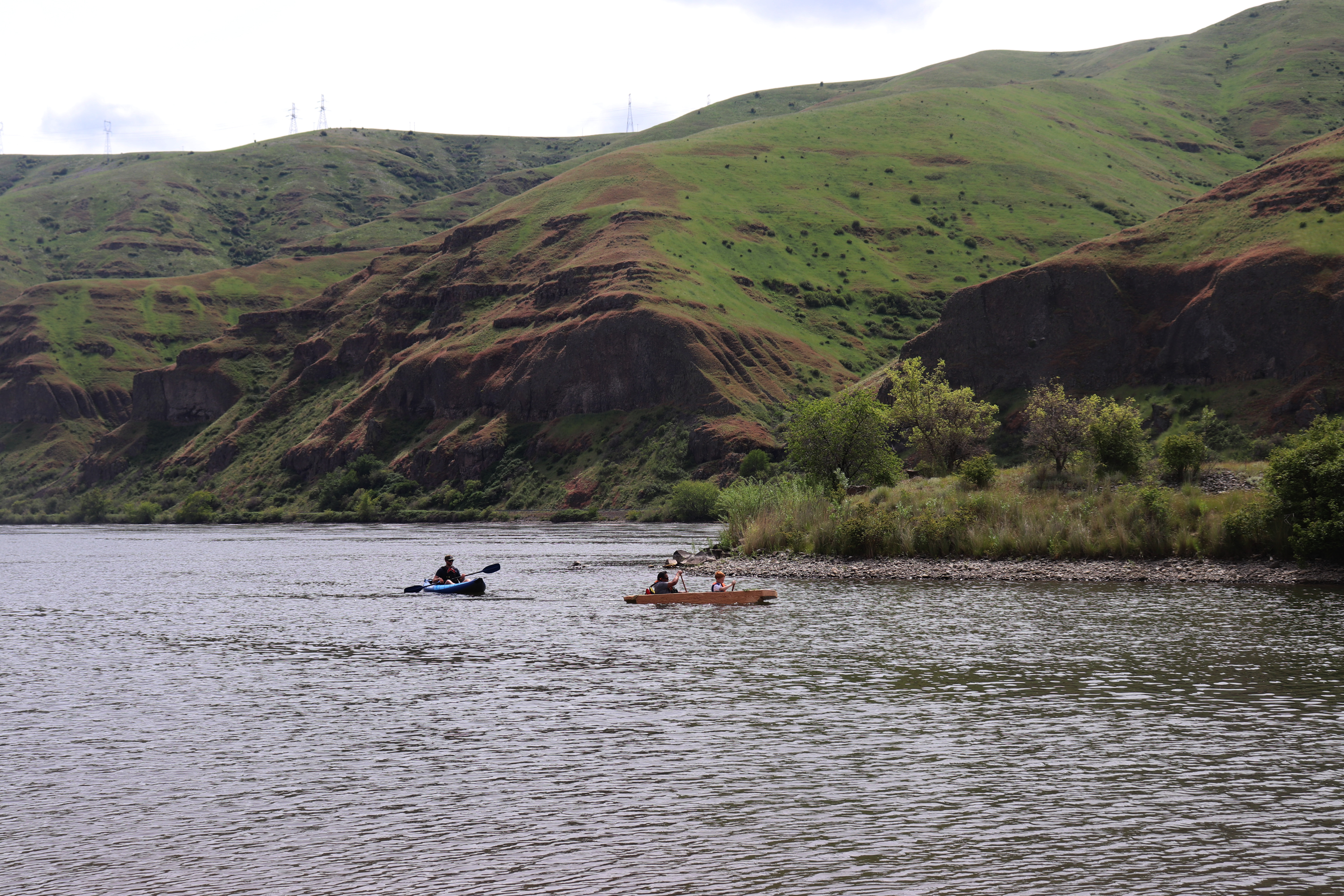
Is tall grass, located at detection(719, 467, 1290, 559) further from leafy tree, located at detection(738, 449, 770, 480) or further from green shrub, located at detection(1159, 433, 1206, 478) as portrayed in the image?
leafy tree, located at detection(738, 449, 770, 480)

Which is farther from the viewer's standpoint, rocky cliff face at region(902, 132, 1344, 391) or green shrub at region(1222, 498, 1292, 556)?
rocky cliff face at region(902, 132, 1344, 391)

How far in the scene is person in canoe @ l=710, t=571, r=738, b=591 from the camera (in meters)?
57.8

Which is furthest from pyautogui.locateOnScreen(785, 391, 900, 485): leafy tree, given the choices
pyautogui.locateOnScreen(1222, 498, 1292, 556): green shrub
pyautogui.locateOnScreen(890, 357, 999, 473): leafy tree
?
pyautogui.locateOnScreen(1222, 498, 1292, 556): green shrub

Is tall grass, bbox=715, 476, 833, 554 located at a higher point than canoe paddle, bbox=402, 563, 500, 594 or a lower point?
higher

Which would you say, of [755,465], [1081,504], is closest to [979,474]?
[1081,504]

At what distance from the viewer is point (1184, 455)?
65750mm

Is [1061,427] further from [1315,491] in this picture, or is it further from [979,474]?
[1315,491]

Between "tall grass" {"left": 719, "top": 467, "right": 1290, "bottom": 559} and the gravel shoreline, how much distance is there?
81cm

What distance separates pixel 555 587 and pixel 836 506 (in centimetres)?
2101

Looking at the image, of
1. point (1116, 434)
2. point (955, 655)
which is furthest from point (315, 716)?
point (1116, 434)

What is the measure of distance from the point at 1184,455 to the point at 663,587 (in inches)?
1302

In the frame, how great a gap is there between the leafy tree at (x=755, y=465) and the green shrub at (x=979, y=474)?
9534cm

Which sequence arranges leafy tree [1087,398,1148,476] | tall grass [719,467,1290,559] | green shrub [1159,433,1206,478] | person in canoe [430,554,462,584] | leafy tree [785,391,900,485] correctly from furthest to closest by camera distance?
leafy tree [785,391,900,485] < leafy tree [1087,398,1148,476] < person in canoe [430,554,462,584] < green shrub [1159,433,1206,478] < tall grass [719,467,1290,559]

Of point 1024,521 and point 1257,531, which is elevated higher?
point 1024,521
